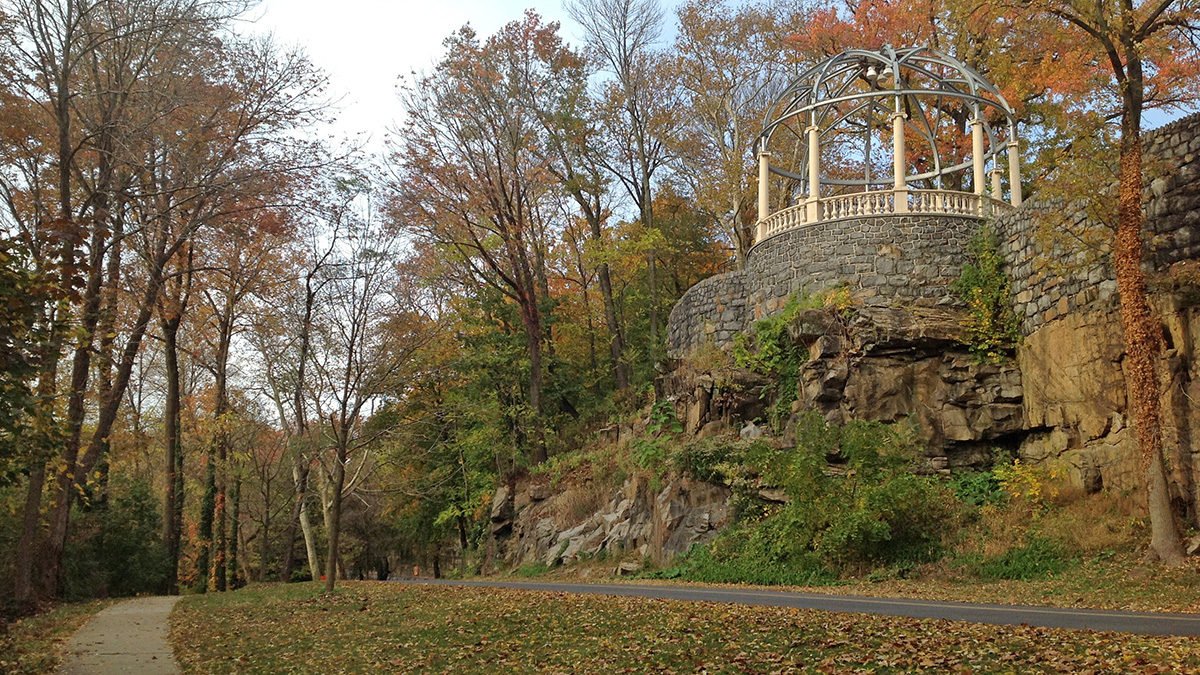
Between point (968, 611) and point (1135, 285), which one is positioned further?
point (1135, 285)

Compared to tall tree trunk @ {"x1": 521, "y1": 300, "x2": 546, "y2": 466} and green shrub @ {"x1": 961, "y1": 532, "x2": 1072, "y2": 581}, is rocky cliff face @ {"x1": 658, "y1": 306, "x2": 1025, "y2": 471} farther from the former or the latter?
tall tree trunk @ {"x1": 521, "y1": 300, "x2": 546, "y2": 466}

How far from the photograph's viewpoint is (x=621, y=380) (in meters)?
29.5

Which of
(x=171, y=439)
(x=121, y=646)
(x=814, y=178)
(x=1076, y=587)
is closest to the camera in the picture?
(x=121, y=646)

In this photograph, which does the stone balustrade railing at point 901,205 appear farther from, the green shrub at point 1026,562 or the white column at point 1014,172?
the green shrub at point 1026,562

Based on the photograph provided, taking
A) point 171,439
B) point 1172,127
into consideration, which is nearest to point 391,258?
point 171,439

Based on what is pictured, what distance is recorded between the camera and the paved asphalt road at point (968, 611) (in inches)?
319

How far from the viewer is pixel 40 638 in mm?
11680

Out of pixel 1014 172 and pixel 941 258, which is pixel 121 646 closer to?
pixel 941 258

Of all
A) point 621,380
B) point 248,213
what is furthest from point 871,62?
point 248,213

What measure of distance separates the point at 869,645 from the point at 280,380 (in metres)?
18.5

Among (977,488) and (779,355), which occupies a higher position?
(779,355)

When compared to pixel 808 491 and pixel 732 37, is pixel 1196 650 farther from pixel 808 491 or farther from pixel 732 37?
pixel 732 37

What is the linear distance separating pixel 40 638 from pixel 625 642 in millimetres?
8120

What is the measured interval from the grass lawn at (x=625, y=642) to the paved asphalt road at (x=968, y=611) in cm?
62
